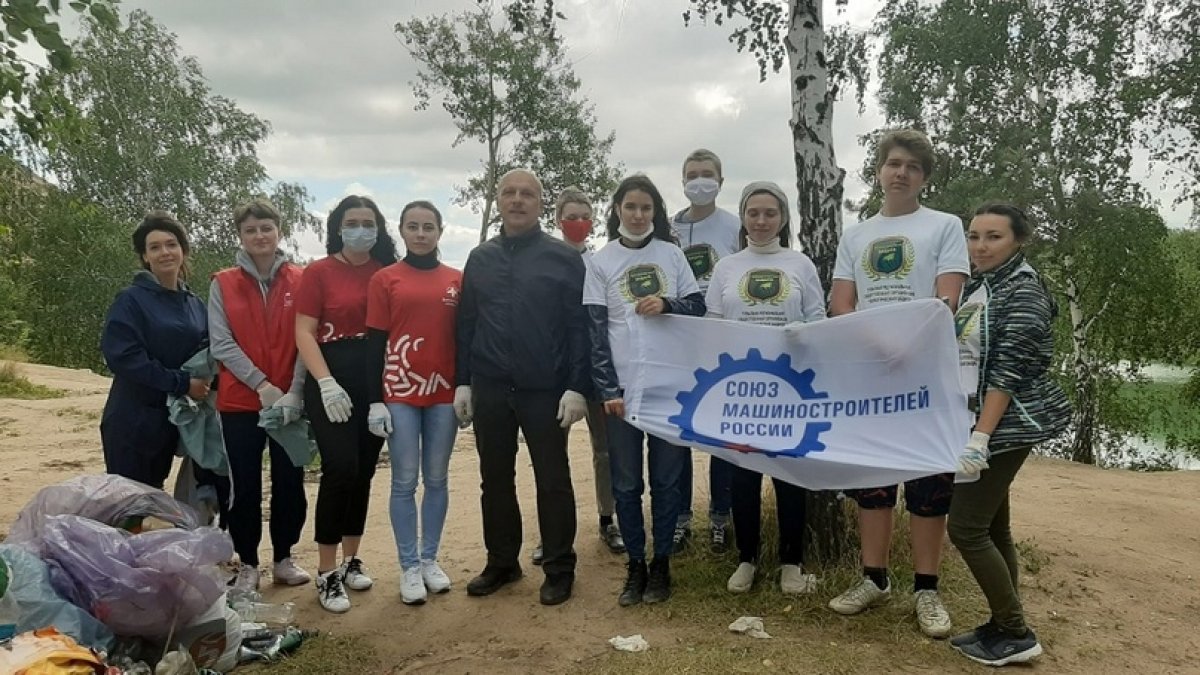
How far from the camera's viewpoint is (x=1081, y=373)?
13.2 metres

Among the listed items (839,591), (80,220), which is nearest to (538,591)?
(839,591)

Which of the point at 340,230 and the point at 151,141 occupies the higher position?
the point at 151,141

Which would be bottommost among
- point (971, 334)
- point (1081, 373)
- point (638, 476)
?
point (1081, 373)

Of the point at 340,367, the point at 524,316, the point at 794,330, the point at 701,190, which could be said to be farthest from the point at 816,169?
the point at 340,367

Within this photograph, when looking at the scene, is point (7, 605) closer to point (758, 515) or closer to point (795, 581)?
point (758, 515)

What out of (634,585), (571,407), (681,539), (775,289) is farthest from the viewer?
(681,539)

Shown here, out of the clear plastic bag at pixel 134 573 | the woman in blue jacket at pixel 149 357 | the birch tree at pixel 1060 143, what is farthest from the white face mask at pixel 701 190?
the birch tree at pixel 1060 143

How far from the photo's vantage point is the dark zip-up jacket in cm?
400

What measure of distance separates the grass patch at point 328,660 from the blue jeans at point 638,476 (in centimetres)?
135

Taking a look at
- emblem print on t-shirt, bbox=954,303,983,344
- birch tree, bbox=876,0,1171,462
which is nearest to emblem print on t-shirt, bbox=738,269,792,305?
emblem print on t-shirt, bbox=954,303,983,344

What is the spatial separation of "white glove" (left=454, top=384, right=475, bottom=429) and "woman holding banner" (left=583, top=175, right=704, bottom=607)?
665 mm

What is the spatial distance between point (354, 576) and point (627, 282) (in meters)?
2.20

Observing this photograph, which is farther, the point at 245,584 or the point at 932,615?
the point at 245,584

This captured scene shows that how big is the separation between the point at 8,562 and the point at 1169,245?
1564 centimetres
